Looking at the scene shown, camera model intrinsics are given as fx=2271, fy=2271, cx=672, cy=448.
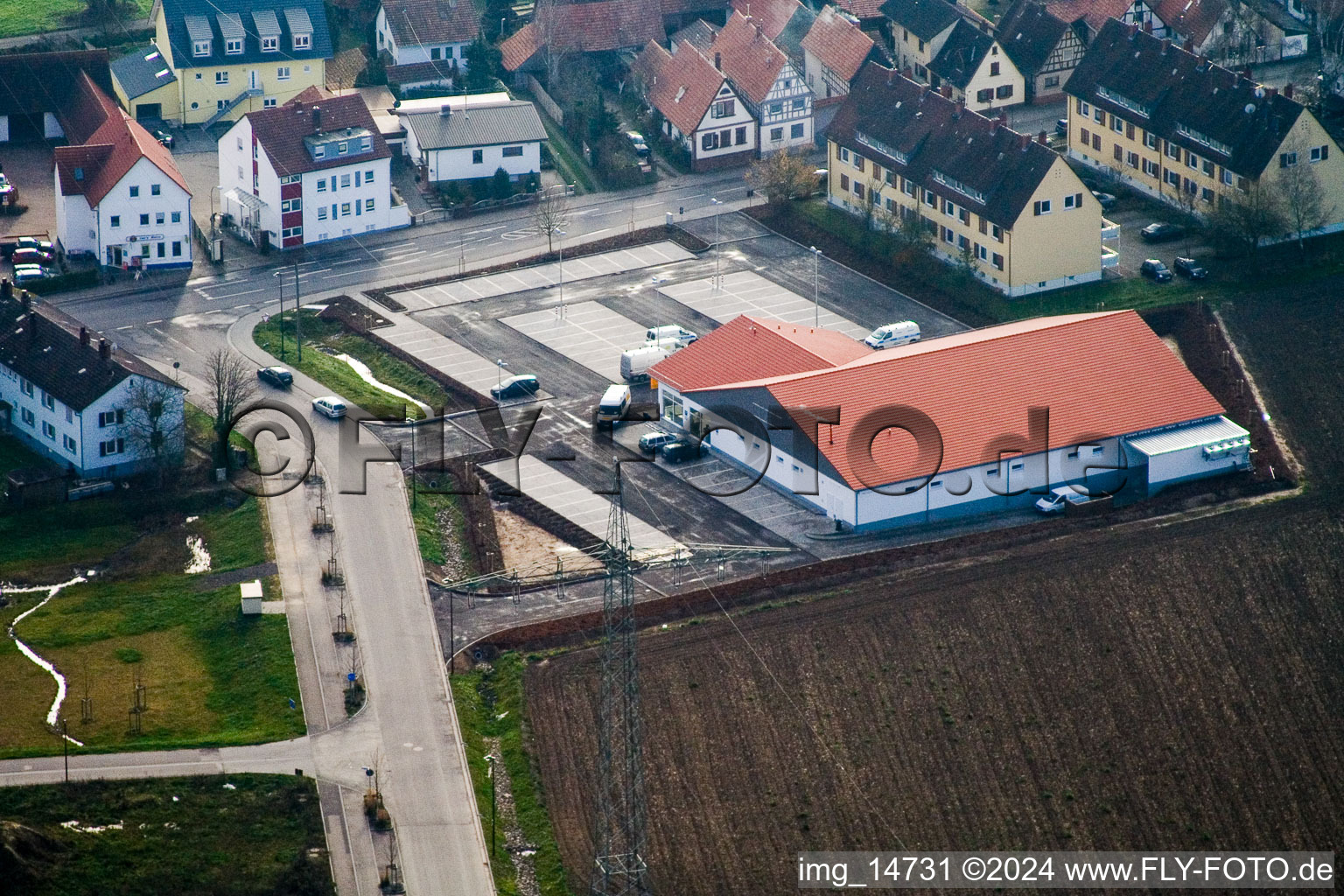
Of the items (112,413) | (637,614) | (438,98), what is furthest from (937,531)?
(438,98)

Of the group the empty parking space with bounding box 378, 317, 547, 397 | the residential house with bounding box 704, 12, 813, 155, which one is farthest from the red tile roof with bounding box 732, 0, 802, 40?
the empty parking space with bounding box 378, 317, 547, 397

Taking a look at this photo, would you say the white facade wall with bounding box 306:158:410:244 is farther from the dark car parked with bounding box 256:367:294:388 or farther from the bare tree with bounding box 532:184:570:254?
the dark car parked with bounding box 256:367:294:388

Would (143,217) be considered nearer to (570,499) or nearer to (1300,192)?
(570,499)

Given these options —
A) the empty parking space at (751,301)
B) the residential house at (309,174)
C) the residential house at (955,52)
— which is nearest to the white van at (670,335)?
the empty parking space at (751,301)

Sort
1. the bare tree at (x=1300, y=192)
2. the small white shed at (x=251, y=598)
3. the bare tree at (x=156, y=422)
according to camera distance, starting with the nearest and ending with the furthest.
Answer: the small white shed at (x=251, y=598) < the bare tree at (x=156, y=422) < the bare tree at (x=1300, y=192)

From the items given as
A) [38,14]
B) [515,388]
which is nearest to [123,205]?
[515,388]

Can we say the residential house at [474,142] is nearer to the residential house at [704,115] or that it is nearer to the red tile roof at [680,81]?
the residential house at [704,115]

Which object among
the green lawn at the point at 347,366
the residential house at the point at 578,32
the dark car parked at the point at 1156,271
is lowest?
the green lawn at the point at 347,366
